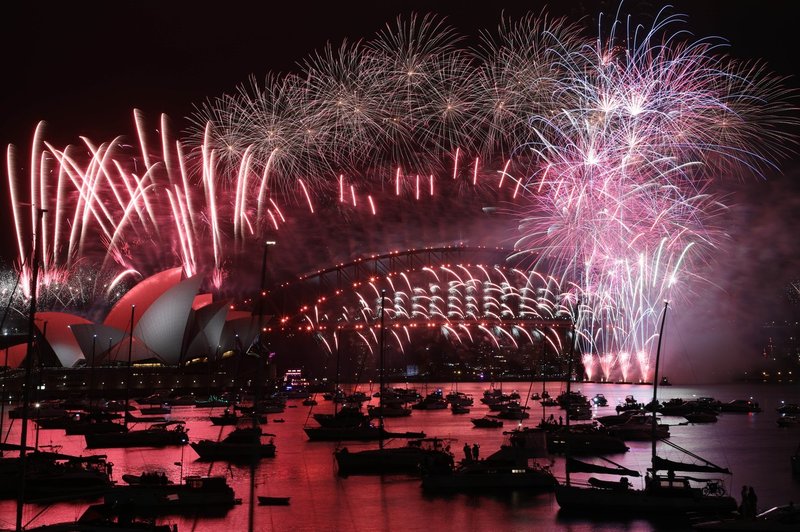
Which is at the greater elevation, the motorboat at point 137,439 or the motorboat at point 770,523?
the motorboat at point 770,523

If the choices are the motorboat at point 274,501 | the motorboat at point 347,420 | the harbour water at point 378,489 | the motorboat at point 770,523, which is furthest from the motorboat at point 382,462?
the motorboat at point 770,523

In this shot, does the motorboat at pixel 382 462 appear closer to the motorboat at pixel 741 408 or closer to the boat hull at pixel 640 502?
the boat hull at pixel 640 502

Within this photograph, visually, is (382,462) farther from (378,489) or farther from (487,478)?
(487,478)

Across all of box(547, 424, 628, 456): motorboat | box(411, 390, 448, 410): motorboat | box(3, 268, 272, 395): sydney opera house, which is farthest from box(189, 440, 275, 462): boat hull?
box(3, 268, 272, 395): sydney opera house

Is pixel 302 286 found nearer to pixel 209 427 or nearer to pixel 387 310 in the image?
pixel 387 310

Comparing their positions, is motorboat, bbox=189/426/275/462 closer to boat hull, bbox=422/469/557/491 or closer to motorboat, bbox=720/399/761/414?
boat hull, bbox=422/469/557/491

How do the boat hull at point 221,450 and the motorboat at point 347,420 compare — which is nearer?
the boat hull at point 221,450

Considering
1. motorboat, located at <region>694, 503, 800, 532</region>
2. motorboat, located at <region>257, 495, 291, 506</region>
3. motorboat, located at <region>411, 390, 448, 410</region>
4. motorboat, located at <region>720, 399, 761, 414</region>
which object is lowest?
motorboat, located at <region>411, 390, 448, 410</region>

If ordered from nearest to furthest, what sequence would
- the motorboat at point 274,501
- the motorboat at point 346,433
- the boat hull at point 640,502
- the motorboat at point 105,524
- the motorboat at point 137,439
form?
the motorboat at point 105,524, the boat hull at point 640,502, the motorboat at point 274,501, the motorboat at point 137,439, the motorboat at point 346,433

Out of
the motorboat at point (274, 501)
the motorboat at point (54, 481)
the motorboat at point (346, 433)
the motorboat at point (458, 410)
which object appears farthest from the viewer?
the motorboat at point (458, 410)

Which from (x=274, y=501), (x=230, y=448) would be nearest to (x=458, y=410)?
(x=230, y=448)

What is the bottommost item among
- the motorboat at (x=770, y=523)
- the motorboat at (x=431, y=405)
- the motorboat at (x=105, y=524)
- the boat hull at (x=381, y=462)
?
the motorboat at (x=431, y=405)
